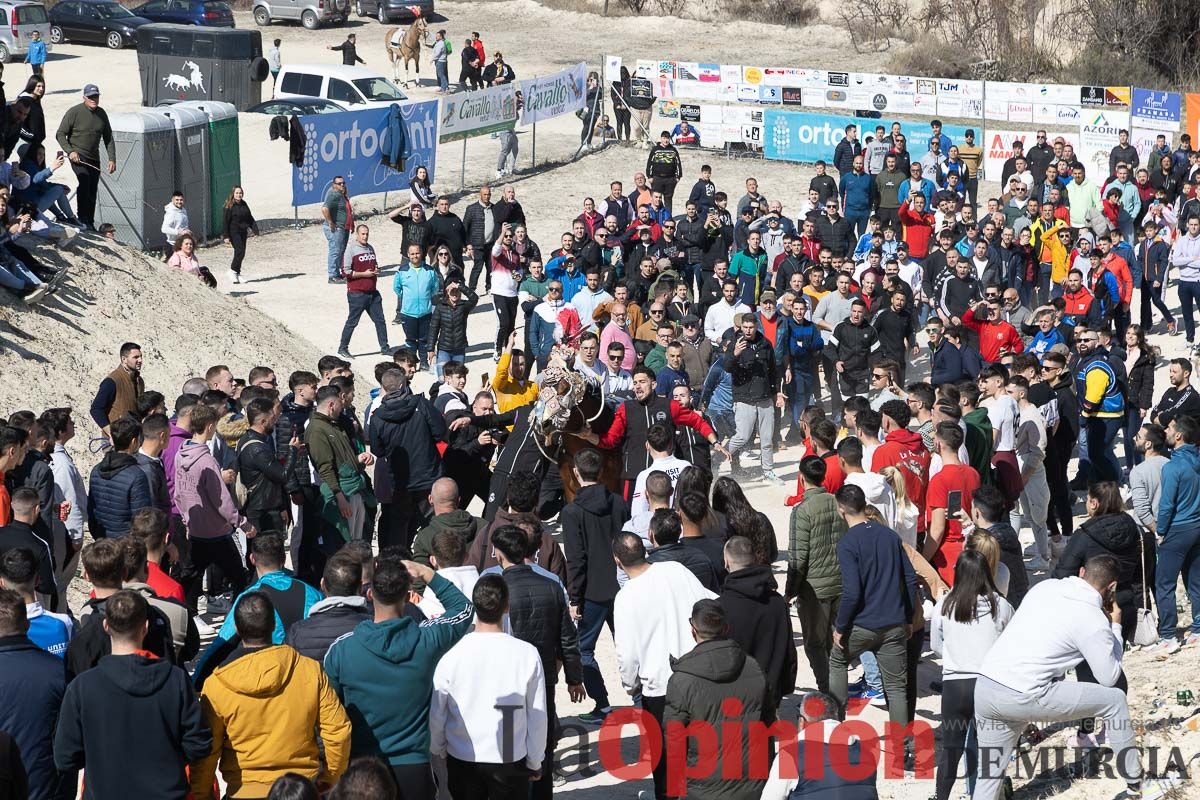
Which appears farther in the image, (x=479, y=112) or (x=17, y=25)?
(x=17, y=25)

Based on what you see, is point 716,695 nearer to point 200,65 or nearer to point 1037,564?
point 1037,564

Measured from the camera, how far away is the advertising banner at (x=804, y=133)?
2875cm

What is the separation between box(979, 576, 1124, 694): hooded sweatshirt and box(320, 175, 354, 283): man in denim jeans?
1333 centimetres

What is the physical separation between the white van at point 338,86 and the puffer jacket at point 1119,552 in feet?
76.0

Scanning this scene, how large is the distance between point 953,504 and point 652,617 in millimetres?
3145

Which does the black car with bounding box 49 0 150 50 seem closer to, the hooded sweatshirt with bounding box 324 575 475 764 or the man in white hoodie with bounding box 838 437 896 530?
the man in white hoodie with bounding box 838 437 896 530

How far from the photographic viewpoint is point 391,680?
6.09 m

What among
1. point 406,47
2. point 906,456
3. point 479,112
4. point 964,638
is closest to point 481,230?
point 479,112

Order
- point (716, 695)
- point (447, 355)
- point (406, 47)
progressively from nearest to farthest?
point (716, 695), point (447, 355), point (406, 47)

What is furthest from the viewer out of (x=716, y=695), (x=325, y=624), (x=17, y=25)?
(x=17, y=25)

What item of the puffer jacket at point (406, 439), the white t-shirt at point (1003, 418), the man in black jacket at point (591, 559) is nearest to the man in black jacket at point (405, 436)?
the puffer jacket at point (406, 439)

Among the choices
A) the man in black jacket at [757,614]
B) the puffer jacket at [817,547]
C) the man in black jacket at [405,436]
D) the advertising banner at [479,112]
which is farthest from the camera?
the advertising banner at [479,112]

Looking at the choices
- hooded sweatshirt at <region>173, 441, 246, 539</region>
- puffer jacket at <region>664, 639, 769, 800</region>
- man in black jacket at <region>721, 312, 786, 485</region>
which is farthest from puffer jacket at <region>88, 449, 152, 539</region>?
man in black jacket at <region>721, 312, 786, 485</region>

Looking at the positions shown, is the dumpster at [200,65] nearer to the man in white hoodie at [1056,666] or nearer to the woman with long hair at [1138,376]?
the woman with long hair at [1138,376]
